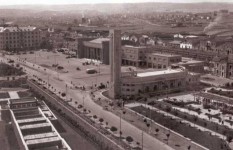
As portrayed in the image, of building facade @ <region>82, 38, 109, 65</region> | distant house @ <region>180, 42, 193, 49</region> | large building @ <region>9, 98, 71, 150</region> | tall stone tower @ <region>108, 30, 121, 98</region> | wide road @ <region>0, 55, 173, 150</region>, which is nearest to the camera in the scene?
large building @ <region>9, 98, 71, 150</region>

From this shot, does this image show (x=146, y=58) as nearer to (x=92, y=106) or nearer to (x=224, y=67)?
(x=224, y=67)

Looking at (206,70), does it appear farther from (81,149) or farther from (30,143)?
(30,143)

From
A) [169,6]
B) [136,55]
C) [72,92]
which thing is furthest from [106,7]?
[72,92]

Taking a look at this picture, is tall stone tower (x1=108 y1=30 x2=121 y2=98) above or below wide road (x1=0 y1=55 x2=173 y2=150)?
above

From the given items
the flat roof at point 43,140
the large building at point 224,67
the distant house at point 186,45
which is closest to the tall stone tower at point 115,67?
the flat roof at point 43,140

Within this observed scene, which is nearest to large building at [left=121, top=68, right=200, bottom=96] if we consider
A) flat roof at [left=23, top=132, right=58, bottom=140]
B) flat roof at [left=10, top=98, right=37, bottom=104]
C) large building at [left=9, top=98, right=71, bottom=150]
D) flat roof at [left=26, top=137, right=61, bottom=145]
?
large building at [left=9, top=98, right=71, bottom=150]

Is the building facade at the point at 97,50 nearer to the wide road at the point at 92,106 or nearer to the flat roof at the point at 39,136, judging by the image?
the wide road at the point at 92,106

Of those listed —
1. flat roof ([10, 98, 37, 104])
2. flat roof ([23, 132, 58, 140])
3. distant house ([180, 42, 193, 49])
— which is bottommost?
flat roof ([23, 132, 58, 140])

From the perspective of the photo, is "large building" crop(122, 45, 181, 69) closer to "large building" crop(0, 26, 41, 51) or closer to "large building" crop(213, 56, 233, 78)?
"large building" crop(213, 56, 233, 78)
